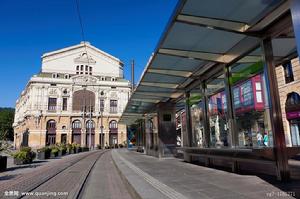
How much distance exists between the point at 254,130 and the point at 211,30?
3715 millimetres

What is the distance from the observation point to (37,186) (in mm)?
8391

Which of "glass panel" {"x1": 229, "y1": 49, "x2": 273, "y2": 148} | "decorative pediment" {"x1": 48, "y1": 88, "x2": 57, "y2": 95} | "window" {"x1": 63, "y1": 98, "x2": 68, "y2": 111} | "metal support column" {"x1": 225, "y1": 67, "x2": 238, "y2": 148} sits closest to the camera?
"glass panel" {"x1": 229, "y1": 49, "x2": 273, "y2": 148}

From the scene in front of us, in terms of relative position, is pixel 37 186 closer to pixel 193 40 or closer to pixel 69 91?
pixel 193 40

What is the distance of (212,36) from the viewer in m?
8.29

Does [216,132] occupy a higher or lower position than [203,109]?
lower

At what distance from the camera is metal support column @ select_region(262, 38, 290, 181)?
6902mm

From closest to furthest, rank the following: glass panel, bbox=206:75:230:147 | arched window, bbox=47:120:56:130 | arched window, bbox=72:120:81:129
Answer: glass panel, bbox=206:75:230:147, arched window, bbox=47:120:56:130, arched window, bbox=72:120:81:129

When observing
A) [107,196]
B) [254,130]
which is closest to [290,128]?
[254,130]

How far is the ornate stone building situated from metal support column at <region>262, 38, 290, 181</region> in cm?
6379

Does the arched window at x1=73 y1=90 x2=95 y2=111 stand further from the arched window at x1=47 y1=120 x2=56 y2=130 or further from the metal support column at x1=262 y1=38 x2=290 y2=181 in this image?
the metal support column at x1=262 y1=38 x2=290 y2=181

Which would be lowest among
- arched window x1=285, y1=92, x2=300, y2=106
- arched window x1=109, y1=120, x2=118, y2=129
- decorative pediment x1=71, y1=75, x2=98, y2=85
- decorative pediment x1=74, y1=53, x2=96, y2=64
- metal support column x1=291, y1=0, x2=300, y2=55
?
metal support column x1=291, y1=0, x2=300, y2=55

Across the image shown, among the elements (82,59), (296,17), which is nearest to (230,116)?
(296,17)

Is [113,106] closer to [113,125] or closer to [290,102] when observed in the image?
[113,125]

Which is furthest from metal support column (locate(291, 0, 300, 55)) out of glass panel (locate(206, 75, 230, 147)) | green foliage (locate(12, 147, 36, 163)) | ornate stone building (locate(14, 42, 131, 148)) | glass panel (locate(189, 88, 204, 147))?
ornate stone building (locate(14, 42, 131, 148))
